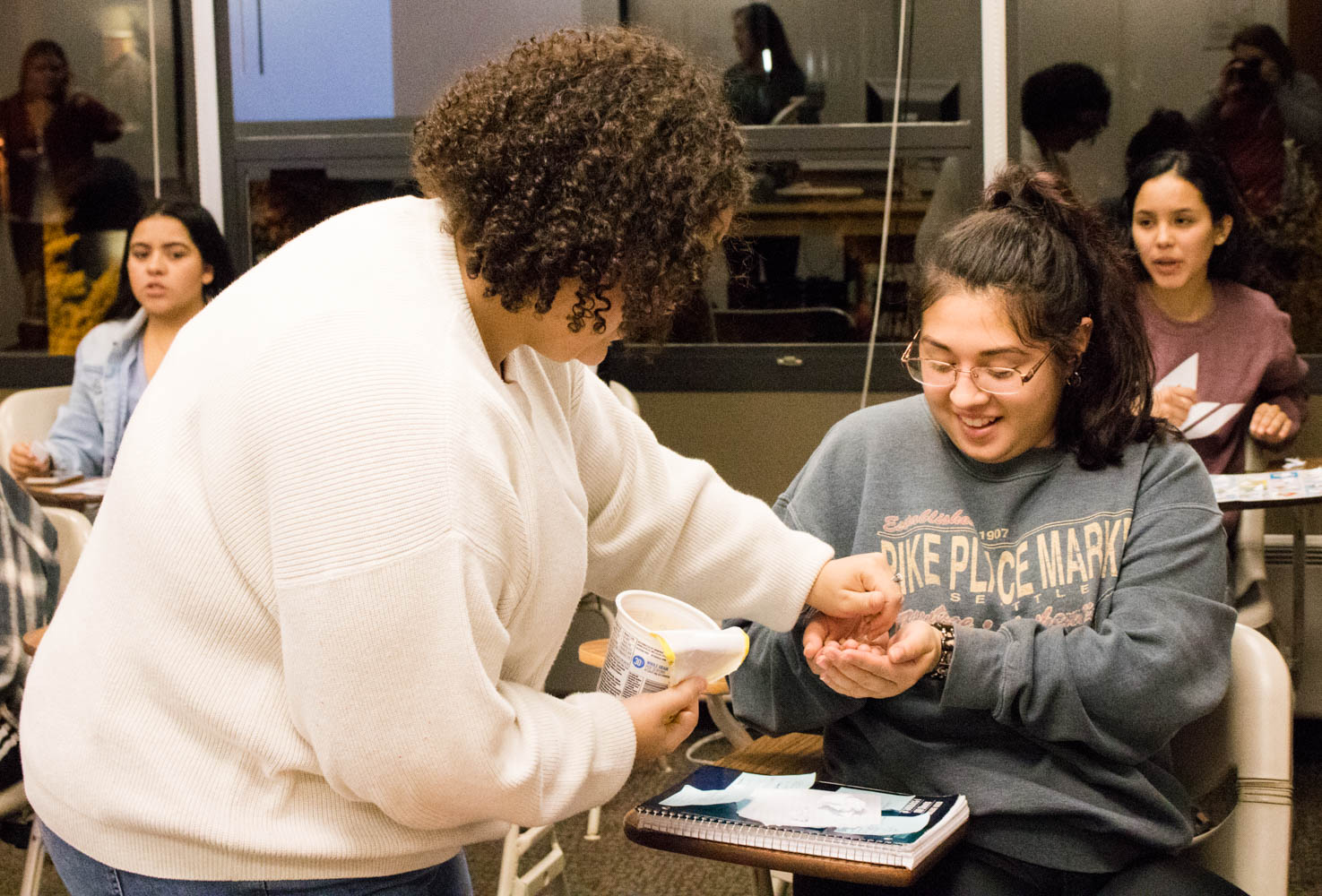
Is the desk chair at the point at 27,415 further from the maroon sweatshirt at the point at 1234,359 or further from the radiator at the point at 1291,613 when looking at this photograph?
the radiator at the point at 1291,613

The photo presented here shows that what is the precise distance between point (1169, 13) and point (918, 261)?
2786 millimetres

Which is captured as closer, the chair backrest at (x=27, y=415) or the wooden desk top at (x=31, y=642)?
the wooden desk top at (x=31, y=642)

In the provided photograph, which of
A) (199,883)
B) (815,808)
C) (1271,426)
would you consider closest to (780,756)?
(815,808)

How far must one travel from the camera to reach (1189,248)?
3131 mm

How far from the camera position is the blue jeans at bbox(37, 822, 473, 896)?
1.01 m

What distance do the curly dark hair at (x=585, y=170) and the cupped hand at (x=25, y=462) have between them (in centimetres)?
251

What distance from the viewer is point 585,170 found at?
95 cm

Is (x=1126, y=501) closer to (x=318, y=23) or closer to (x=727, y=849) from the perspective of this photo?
(x=727, y=849)

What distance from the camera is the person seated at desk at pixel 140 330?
3580mm

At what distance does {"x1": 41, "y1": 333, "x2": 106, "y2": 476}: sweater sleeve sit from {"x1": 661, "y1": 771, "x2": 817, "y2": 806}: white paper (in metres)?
2.69

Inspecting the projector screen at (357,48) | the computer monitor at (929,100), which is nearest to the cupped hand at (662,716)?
the computer monitor at (929,100)

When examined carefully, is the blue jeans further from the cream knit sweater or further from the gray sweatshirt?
the gray sweatshirt

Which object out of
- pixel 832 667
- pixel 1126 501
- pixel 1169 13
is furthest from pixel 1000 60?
pixel 832 667

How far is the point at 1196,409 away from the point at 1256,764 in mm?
1670
